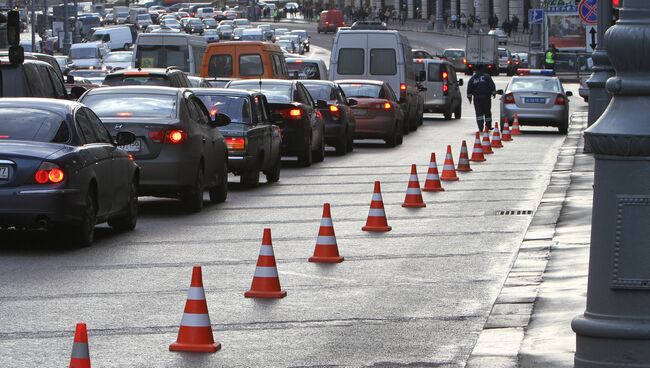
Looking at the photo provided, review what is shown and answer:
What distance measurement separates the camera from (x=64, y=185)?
14539 mm

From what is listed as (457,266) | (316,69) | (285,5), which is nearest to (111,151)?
(457,266)

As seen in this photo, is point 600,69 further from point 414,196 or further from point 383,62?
point 383,62

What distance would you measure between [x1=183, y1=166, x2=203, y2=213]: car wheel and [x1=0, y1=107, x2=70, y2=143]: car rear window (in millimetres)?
3456

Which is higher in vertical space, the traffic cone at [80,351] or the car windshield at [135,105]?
the traffic cone at [80,351]

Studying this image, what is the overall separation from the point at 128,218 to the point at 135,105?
9.00 ft

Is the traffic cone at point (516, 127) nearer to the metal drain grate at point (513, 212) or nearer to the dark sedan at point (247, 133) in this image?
the dark sedan at point (247, 133)

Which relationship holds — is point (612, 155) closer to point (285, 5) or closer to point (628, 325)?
point (628, 325)

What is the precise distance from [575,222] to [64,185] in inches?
212

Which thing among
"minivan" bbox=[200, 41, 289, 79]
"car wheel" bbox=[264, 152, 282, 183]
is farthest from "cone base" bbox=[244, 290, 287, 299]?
"minivan" bbox=[200, 41, 289, 79]

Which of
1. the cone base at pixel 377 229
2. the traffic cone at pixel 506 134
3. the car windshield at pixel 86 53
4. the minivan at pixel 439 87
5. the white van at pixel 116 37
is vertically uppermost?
the cone base at pixel 377 229

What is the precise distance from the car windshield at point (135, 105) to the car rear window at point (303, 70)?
23.8 meters

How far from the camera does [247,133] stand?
2247 cm

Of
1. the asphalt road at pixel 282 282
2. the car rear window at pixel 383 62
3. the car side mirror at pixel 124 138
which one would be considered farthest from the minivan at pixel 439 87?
the car side mirror at pixel 124 138

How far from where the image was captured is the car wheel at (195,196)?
61.4 feet
